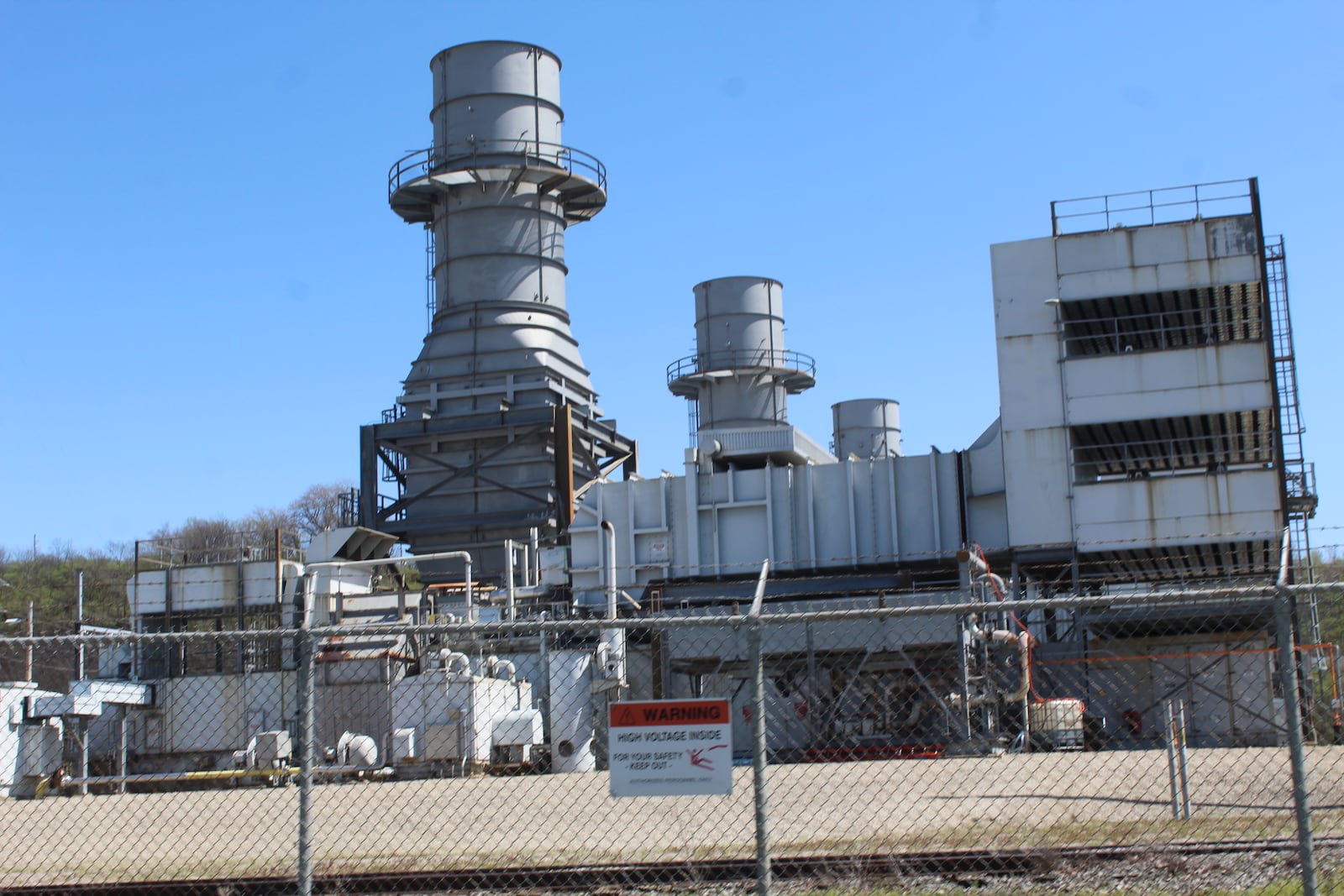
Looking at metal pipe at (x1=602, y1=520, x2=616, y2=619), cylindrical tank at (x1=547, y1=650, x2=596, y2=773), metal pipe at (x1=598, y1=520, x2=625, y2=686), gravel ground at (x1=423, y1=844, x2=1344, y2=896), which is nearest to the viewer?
gravel ground at (x1=423, y1=844, x2=1344, y2=896)

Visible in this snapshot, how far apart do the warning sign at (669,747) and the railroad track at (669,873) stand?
2.10m

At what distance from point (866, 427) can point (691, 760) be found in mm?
54934

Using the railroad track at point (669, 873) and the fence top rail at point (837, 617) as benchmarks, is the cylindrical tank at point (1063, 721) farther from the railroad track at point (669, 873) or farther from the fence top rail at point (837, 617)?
the fence top rail at point (837, 617)

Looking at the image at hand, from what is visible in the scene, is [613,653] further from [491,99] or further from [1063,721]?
[491,99]

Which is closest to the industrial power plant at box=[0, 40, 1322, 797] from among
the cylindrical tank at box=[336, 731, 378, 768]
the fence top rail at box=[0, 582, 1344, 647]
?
the cylindrical tank at box=[336, 731, 378, 768]

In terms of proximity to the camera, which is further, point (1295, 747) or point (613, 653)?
point (613, 653)

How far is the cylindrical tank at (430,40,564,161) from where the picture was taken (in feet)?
159

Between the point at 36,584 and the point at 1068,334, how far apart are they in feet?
167

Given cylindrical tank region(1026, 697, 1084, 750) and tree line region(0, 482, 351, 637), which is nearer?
cylindrical tank region(1026, 697, 1084, 750)

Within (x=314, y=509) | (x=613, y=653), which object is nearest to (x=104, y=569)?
(x=314, y=509)

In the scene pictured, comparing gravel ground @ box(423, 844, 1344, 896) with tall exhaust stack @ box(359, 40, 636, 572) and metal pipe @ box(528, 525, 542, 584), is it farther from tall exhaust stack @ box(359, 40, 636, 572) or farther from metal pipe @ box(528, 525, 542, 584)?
tall exhaust stack @ box(359, 40, 636, 572)

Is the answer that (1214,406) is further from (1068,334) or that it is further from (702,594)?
(702,594)

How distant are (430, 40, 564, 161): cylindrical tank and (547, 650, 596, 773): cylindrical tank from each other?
2409 centimetres

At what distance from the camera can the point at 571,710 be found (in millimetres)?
27688
